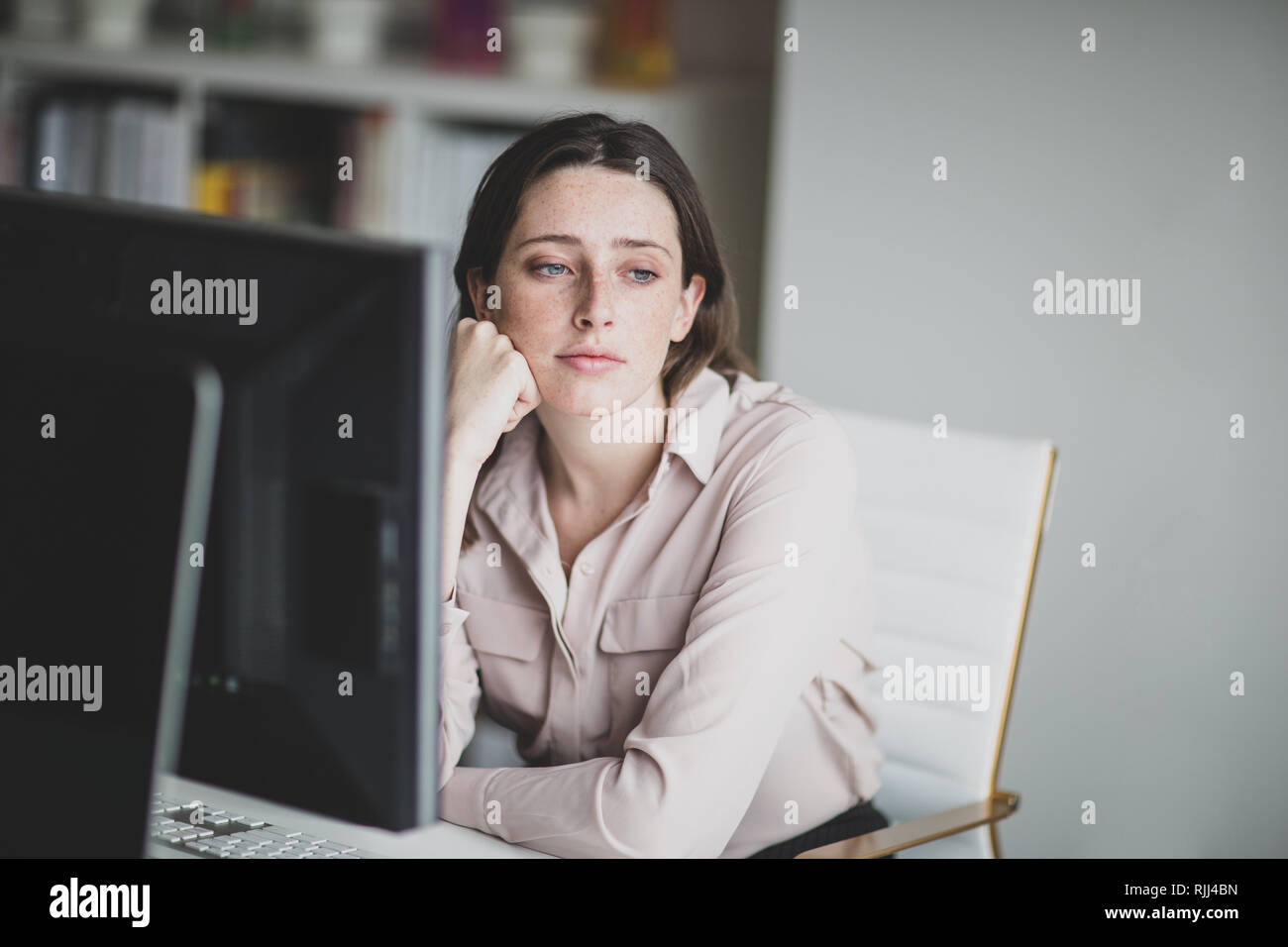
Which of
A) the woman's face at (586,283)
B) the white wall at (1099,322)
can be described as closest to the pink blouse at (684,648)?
the woman's face at (586,283)

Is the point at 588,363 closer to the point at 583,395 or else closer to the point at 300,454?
the point at 583,395

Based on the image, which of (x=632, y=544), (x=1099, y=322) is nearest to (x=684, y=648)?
Result: (x=632, y=544)

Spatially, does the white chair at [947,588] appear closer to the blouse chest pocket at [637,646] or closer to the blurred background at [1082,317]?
the blouse chest pocket at [637,646]

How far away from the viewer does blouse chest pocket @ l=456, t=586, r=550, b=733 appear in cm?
Result: 135

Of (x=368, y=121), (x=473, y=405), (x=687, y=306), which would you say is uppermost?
(x=368, y=121)

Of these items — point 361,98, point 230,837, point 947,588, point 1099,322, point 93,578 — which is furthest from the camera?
point 361,98

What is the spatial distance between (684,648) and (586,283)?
375 millimetres

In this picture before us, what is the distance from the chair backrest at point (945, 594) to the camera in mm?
1427

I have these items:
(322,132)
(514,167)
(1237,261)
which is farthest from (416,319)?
(322,132)

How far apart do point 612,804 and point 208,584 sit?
1.52ft

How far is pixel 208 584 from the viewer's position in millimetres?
747

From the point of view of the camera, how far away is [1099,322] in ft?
6.70

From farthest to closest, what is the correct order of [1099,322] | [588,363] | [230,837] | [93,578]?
[1099,322]
[588,363]
[230,837]
[93,578]
